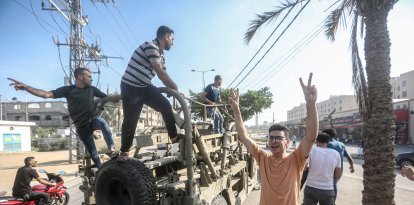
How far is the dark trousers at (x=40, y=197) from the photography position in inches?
266

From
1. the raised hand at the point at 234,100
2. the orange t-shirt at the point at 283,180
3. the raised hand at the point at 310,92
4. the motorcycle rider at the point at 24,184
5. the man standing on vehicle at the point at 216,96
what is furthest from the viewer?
the man standing on vehicle at the point at 216,96

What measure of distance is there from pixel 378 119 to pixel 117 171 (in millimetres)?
3870

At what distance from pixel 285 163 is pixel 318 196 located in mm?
1932

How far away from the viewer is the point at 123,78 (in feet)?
10.1

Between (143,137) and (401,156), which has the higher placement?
(143,137)

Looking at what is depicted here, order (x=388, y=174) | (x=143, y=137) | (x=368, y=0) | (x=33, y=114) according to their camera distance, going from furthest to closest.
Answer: (x=33, y=114) < (x=368, y=0) < (x=388, y=174) < (x=143, y=137)

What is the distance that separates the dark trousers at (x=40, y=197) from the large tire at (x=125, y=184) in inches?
184

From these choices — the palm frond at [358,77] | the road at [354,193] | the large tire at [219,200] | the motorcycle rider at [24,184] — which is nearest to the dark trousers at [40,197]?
the motorcycle rider at [24,184]

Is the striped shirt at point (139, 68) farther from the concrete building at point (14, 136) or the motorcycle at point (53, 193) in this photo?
the concrete building at point (14, 136)

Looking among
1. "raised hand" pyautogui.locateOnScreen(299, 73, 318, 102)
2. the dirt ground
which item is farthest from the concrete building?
"raised hand" pyautogui.locateOnScreen(299, 73, 318, 102)

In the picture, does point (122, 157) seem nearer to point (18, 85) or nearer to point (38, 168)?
point (18, 85)

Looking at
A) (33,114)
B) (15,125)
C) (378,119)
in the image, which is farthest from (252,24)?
(33,114)

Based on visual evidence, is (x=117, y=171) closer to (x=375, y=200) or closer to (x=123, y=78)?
(x=123, y=78)

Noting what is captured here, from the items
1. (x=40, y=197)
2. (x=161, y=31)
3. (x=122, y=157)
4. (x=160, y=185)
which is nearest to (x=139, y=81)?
(x=161, y=31)
